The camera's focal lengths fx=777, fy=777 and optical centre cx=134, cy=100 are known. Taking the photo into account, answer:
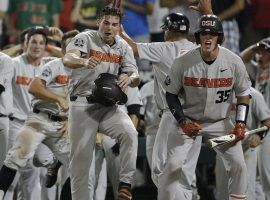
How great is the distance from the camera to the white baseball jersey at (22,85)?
32.7 feet

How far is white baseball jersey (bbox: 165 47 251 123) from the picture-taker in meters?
7.75

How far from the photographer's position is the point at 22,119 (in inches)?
391

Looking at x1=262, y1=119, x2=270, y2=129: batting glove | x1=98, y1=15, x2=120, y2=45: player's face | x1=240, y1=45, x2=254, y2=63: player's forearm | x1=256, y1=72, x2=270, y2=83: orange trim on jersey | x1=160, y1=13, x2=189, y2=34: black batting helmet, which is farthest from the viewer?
x1=240, y1=45, x2=254, y2=63: player's forearm

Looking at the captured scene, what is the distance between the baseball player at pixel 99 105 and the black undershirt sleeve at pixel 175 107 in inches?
14.6

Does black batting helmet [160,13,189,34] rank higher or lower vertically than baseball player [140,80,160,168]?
higher

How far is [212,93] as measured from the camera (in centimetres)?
779

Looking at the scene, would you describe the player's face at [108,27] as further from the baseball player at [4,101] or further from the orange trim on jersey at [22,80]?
the orange trim on jersey at [22,80]

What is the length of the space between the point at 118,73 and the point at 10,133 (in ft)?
7.82

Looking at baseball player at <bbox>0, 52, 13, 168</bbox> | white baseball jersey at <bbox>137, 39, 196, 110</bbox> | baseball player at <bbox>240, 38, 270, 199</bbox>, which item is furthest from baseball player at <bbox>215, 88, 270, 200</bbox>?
baseball player at <bbox>0, 52, 13, 168</bbox>

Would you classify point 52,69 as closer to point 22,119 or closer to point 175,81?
point 22,119

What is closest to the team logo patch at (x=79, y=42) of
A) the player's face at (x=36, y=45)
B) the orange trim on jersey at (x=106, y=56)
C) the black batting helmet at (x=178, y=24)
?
the orange trim on jersey at (x=106, y=56)

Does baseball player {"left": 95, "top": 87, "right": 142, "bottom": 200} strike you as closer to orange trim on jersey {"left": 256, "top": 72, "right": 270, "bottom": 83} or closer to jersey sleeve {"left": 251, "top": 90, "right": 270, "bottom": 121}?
jersey sleeve {"left": 251, "top": 90, "right": 270, "bottom": 121}

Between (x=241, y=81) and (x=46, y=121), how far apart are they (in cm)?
254

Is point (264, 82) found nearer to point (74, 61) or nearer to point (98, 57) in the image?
point (98, 57)
